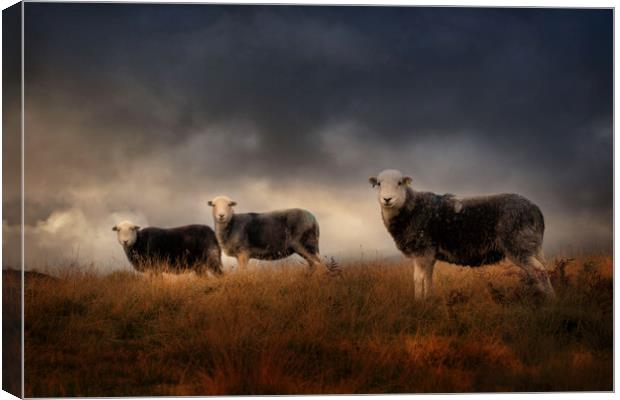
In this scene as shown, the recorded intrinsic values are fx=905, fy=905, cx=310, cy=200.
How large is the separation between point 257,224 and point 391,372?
226 centimetres

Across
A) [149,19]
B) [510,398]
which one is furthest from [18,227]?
[510,398]

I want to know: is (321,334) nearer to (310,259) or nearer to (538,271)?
(310,259)

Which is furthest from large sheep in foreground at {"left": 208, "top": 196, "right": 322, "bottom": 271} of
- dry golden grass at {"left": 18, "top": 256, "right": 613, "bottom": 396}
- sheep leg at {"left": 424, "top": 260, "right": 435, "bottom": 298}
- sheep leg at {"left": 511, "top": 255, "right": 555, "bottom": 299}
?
sheep leg at {"left": 511, "top": 255, "right": 555, "bottom": 299}

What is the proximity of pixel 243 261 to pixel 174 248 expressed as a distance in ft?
2.84

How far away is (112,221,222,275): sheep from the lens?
896cm

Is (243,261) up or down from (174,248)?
down

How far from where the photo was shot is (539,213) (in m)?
8.99

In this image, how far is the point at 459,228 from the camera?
9.24m

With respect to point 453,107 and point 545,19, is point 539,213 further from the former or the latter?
point 545,19

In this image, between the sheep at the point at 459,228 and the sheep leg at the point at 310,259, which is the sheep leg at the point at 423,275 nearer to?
the sheep at the point at 459,228

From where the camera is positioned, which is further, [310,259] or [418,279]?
[310,259]

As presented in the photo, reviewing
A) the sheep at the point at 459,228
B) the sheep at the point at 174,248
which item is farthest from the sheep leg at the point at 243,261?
the sheep at the point at 459,228

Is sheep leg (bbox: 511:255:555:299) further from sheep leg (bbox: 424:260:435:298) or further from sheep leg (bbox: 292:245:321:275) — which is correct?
sheep leg (bbox: 292:245:321:275)

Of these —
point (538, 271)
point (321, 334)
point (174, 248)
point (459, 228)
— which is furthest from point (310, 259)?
point (538, 271)
